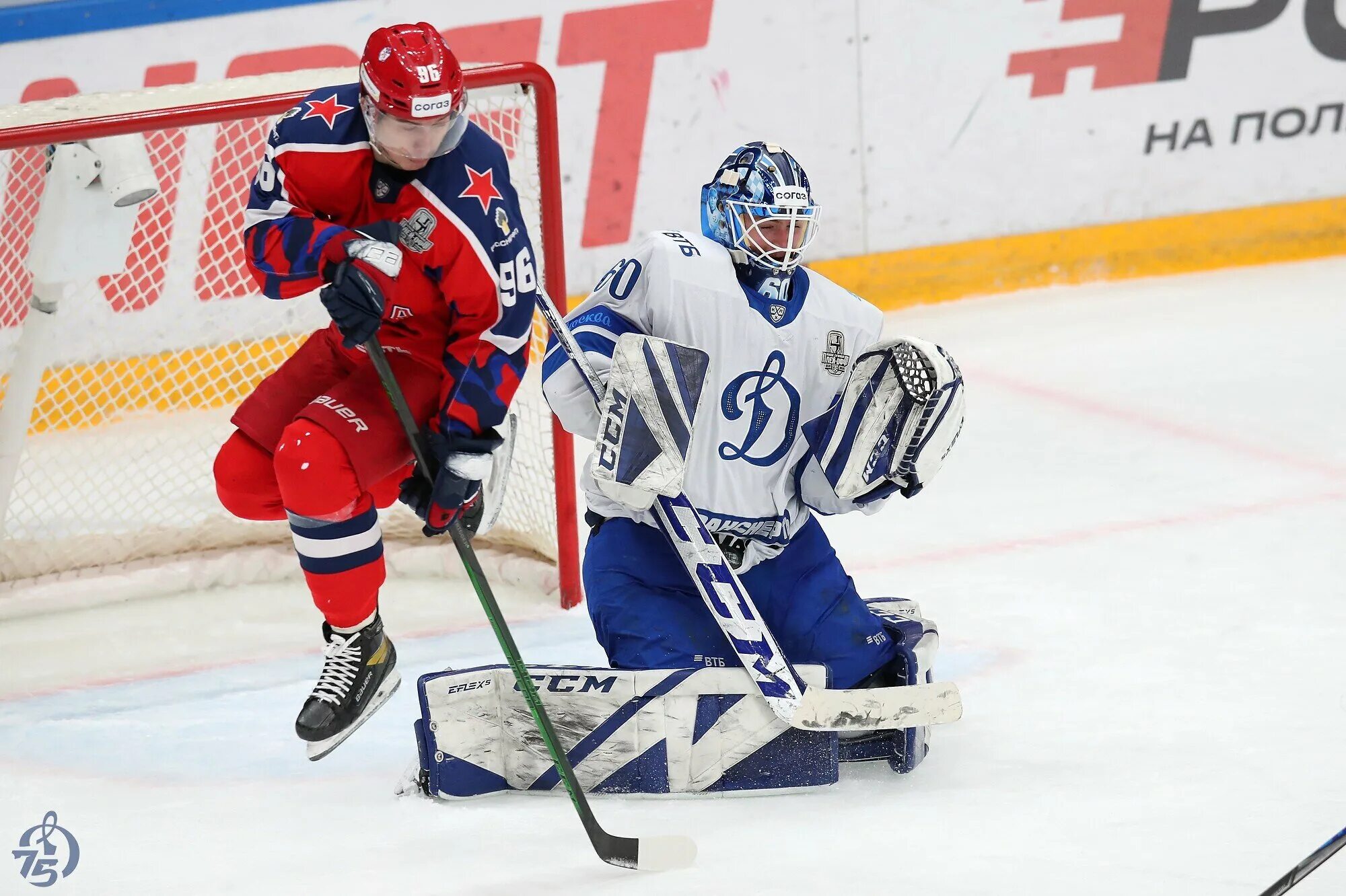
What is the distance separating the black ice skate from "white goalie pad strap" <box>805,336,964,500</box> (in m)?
0.82

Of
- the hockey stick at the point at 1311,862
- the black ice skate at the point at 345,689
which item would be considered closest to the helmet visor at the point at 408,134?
the black ice skate at the point at 345,689

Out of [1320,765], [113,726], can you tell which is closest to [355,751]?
[113,726]

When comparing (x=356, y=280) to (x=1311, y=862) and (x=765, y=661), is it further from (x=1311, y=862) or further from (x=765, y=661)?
(x=1311, y=862)

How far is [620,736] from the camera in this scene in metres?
2.58

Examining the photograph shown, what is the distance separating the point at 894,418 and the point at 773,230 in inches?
14.9

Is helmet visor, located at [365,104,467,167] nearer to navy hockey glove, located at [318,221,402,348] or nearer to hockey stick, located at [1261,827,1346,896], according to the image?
navy hockey glove, located at [318,221,402,348]

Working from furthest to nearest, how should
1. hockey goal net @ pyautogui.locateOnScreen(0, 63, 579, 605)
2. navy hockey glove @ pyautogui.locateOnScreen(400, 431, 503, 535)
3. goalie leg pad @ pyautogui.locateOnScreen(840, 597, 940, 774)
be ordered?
1. hockey goal net @ pyautogui.locateOnScreen(0, 63, 579, 605)
2. goalie leg pad @ pyautogui.locateOnScreen(840, 597, 940, 774)
3. navy hockey glove @ pyautogui.locateOnScreen(400, 431, 503, 535)

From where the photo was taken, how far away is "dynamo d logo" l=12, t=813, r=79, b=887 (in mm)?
2416

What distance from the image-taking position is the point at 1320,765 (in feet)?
8.59

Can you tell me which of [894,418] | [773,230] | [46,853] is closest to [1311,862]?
[894,418]

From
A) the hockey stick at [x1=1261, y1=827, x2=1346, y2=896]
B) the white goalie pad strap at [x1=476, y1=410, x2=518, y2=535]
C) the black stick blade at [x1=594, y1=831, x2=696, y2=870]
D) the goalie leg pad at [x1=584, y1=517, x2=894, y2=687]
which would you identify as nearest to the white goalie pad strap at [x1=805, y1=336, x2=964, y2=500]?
the goalie leg pad at [x1=584, y1=517, x2=894, y2=687]

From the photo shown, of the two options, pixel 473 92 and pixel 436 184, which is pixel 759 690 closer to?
pixel 436 184

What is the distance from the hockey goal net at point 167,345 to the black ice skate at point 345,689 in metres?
0.91

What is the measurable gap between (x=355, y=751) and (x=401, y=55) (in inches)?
49.5
